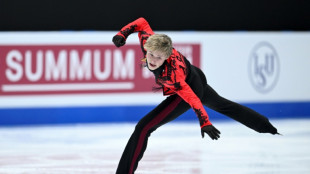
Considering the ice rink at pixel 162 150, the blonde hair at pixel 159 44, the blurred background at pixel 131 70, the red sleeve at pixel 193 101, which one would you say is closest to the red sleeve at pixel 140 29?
the blonde hair at pixel 159 44

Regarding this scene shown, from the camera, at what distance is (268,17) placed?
847cm

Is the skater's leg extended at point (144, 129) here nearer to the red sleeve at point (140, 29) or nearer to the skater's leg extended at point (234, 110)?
the skater's leg extended at point (234, 110)

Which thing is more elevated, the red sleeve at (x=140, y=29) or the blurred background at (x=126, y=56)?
the red sleeve at (x=140, y=29)

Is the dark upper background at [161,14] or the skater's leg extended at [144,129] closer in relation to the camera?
the skater's leg extended at [144,129]

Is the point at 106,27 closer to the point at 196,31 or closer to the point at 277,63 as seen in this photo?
the point at 196,31

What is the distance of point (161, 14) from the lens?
8.04m

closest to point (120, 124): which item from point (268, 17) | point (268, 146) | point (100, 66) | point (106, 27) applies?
point (100, 66)

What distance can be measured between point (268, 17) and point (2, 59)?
3921mm

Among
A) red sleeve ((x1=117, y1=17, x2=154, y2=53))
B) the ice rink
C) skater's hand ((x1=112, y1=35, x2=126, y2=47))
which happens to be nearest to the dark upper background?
the ice rink

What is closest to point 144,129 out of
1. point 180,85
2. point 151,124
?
point 151,124

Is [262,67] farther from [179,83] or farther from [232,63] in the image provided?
[179,83]

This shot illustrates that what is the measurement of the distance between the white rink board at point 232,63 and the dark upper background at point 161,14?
423 mm

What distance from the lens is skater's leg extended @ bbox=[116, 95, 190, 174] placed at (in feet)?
12.7

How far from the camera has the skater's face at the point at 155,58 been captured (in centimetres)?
365
